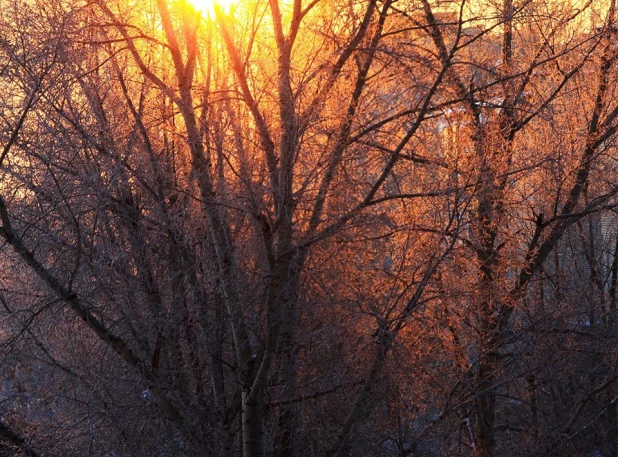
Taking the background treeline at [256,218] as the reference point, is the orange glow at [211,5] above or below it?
above

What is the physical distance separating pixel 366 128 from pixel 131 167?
223cm

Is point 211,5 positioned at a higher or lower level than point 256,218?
higher

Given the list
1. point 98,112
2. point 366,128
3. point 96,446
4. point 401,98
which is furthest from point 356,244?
point 96,446

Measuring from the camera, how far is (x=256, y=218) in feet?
21.4

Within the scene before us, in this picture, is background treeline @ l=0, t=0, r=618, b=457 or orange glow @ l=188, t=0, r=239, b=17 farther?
orange glow @ l=188, t=0, r=239, b=17

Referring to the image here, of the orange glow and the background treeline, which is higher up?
the orange glow

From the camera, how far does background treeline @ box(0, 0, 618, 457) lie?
266 inches

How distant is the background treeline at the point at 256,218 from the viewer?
6758 mm

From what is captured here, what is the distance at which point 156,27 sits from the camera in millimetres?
8133

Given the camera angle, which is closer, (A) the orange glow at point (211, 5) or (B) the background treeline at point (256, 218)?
(B) the background treeline at point (256, 218)

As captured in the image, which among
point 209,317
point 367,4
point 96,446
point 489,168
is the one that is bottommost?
point 96,446

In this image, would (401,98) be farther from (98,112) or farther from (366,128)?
(98,112)

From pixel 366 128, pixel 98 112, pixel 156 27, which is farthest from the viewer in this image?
pixel 156 27

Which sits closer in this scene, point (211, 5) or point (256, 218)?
point (256, 218)
